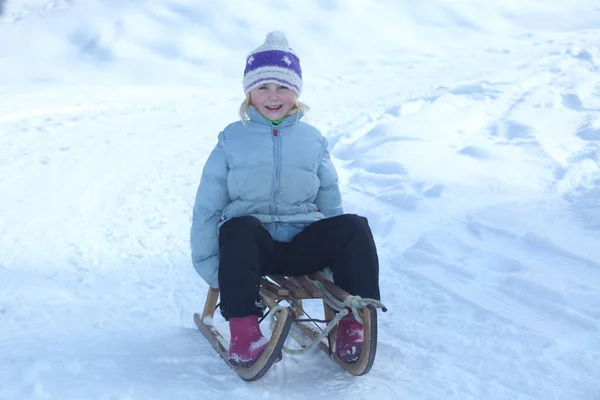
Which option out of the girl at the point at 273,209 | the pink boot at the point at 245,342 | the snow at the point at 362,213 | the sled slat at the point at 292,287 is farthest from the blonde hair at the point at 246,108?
Result: the snow at the point at 362,213

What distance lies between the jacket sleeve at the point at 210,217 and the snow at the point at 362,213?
0.34m

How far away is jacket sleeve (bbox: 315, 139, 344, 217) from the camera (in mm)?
2996

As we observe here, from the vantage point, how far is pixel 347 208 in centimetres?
473

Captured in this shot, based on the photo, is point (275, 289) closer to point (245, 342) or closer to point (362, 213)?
point (245, 342)

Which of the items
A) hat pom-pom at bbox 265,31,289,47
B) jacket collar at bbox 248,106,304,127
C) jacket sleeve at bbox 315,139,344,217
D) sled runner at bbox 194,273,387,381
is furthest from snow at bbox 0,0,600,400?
hat pom-pom at bbox 265,31,289,47

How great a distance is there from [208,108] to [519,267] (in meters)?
4.80

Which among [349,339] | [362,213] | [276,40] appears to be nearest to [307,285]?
[349,339]

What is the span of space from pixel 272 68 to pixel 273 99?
0.12 metres

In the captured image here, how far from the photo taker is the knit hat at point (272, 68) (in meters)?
2.89

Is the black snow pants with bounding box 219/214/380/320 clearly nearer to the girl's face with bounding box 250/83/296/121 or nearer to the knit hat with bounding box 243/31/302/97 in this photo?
the girl's face with bounding box 250/83/296/121

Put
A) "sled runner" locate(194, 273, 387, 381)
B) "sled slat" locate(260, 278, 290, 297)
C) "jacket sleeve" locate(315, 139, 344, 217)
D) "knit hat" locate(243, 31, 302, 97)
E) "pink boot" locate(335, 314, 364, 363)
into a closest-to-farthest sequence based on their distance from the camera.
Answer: "sled runner" locate(194, 273, 387, 381), "pink boot" locate(335, 314, 364, 363), "sled slat" locate(260, 278, 290, 297), "knit hat" locate(243, 31, 302, 97), "jacket sleeve" locate(315, 139, 344, 217)

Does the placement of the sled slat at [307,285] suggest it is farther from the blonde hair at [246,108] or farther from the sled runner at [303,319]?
the blonde hair at [246,108]

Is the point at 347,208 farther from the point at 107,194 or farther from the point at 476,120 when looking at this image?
the point at 476,120

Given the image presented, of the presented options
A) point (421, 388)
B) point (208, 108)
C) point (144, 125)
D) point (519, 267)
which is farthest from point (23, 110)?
point (421, 388)
